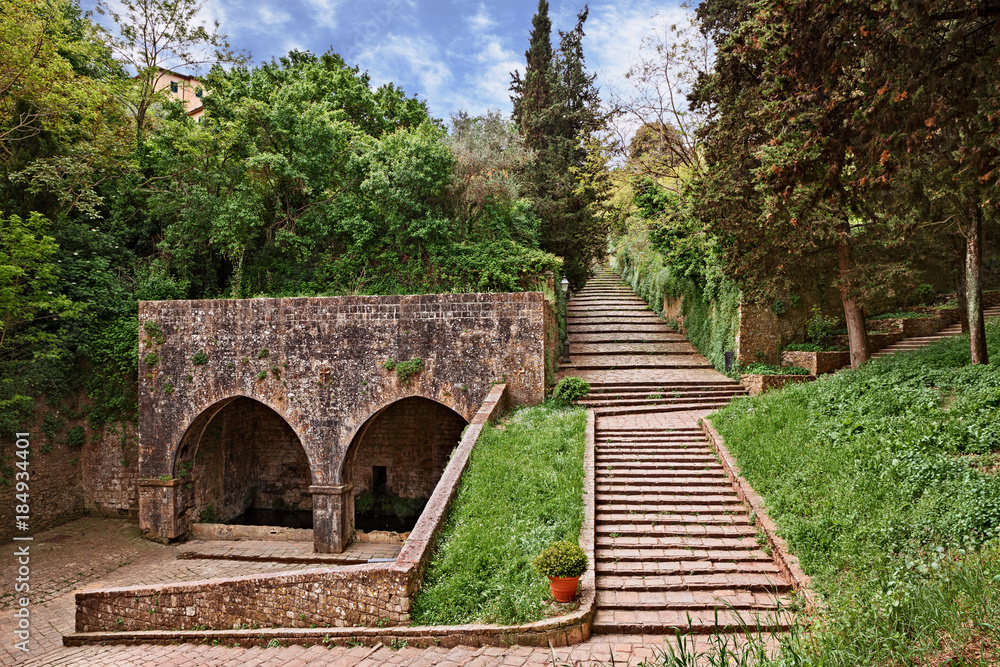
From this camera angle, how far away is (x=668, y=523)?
823cm

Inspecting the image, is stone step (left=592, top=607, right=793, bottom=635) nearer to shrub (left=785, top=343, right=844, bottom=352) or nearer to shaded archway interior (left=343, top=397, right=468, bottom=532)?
shaded archway interior (left=343, top=397, right=468, bottom=532)

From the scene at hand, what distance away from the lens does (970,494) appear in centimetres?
572

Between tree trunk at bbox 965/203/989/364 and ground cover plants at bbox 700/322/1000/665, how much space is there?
1.98 ft

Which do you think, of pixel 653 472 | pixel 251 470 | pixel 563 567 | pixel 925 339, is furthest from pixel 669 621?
pixel 251 470

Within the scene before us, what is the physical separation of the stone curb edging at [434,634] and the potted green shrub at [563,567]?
249 millimetres

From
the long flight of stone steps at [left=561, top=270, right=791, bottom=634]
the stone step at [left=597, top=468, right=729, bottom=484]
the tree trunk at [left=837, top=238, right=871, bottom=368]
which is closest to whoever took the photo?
the long flight of stone steps at [left=561, top=270, right=791, bottom=634]

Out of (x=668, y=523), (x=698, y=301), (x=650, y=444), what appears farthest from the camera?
(x=698, y=301)

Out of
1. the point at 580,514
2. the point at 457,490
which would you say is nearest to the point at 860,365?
the point at 580,514

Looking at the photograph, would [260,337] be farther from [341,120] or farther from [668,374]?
[668,374]

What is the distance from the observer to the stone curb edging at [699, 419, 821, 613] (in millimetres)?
6160

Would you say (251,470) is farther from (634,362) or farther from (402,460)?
(634,362)

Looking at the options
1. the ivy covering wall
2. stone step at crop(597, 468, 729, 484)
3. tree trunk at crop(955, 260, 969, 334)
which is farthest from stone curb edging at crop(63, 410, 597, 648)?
tree trunk at crop(955, 260, 969, 334)

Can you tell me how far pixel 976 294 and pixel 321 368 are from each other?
13.0 metres

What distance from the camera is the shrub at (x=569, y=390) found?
41.1 feet
